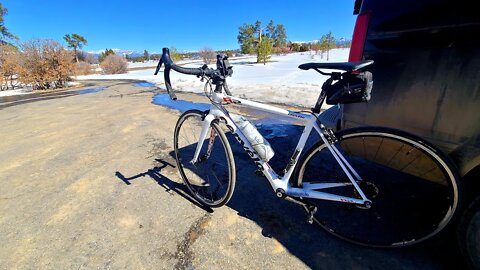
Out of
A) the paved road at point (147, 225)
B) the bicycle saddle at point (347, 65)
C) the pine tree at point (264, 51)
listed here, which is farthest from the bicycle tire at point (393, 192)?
the pine tree at point (264, 51)

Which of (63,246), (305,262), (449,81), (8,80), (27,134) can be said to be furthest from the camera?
(8,80)

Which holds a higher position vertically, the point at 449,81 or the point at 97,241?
the point at 449,81

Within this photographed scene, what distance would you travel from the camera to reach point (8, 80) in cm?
1838

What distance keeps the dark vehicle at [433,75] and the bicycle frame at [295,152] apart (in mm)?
581

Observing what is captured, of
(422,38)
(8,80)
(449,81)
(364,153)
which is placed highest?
(422,38)

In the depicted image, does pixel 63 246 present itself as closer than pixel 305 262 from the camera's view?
No

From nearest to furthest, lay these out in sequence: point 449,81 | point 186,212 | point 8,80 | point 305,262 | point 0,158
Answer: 1. point 449,81
2. point 305,262
3. point 186,212
4. point 0,158
5. point 8,80

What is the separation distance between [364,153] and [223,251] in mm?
1478

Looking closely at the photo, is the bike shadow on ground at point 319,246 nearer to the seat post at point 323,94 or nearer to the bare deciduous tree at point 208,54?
the seat post at point 323,94

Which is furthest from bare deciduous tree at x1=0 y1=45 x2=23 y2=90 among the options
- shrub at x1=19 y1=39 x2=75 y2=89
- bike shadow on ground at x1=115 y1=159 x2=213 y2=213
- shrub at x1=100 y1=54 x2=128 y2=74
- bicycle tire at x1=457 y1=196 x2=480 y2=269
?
bicycle tire at x1=457 y1=196 x2=480 y2=269

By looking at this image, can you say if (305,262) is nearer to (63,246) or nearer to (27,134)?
(63,246)

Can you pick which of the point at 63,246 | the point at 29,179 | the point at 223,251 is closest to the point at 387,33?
the point at 223,251

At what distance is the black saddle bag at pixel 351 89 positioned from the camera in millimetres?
1631

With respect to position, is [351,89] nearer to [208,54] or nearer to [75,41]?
[208,54]
